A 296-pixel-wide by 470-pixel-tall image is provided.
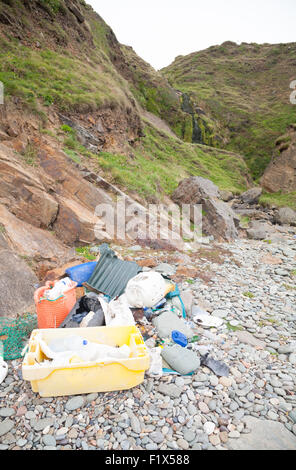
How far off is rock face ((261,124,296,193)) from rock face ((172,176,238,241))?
16.3 meters

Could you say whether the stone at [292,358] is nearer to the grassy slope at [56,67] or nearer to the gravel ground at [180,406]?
the gravel ground at [180,406]

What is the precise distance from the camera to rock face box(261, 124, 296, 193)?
25750mm

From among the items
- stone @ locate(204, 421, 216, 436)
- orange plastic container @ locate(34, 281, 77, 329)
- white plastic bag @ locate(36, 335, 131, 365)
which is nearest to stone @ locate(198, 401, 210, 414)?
stone @ locate(204, 421, 216, 436)

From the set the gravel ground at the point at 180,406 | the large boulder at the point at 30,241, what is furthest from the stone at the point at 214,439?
the large boulder at the point at 30,241

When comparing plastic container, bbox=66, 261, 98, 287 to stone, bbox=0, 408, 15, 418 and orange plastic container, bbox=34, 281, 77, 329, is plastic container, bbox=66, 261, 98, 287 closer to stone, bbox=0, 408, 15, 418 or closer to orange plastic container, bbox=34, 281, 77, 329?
orange plastic container, bbox=34, 281, 77, 329

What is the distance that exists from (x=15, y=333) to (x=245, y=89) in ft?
227

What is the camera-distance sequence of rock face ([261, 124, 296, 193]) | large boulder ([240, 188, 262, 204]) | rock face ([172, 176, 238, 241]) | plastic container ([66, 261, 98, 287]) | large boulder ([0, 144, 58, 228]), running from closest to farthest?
plastic container ([66, 261, 98, 287]) → large boulder ([0, 144, 58, 228]) → rock face ([172, 176, 238, 241]) → large boulder ([240, 188, 262, 204]) → rock face ([261, 124, 296, 193])

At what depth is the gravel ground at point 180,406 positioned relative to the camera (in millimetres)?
2371

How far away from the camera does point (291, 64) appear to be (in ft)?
196

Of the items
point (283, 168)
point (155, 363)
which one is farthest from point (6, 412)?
point (283, 168)

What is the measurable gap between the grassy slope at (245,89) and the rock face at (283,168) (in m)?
10.6

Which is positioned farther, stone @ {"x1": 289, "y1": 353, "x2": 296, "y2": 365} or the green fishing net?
stone @ {"x1": 289, "y1": 353, "x2": 296, "y2": 365}

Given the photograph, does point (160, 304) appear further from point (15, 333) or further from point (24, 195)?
point (24, 195)

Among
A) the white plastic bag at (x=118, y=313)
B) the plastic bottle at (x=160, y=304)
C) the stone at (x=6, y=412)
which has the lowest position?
the stone at (x=6, y=412)
